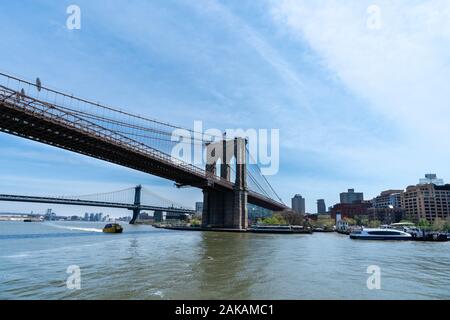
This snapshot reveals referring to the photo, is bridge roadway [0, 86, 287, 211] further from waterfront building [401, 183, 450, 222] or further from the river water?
waterfront building [401, 183, 450, 222]

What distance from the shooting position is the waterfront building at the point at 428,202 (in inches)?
5069

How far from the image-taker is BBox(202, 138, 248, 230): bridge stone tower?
76625mm

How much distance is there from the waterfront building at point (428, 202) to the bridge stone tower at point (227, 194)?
288ft

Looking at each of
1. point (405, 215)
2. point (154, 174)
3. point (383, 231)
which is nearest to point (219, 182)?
point (154, 174)

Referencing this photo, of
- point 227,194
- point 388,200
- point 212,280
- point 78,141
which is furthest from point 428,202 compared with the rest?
point 212,280

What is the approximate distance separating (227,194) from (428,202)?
9752 cm

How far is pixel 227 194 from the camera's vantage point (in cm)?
8075

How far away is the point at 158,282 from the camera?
42.5 ft

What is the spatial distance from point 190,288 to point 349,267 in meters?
10.7

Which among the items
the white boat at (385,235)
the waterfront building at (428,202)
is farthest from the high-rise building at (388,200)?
the white boat at (385,235)

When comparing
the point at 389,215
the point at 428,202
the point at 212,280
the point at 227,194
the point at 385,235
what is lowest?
the point at 385,235

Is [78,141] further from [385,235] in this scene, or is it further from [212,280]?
[385,235]

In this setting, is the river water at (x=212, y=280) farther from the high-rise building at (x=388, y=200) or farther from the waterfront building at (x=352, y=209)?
the waterfront building at (x=352, y=209)
